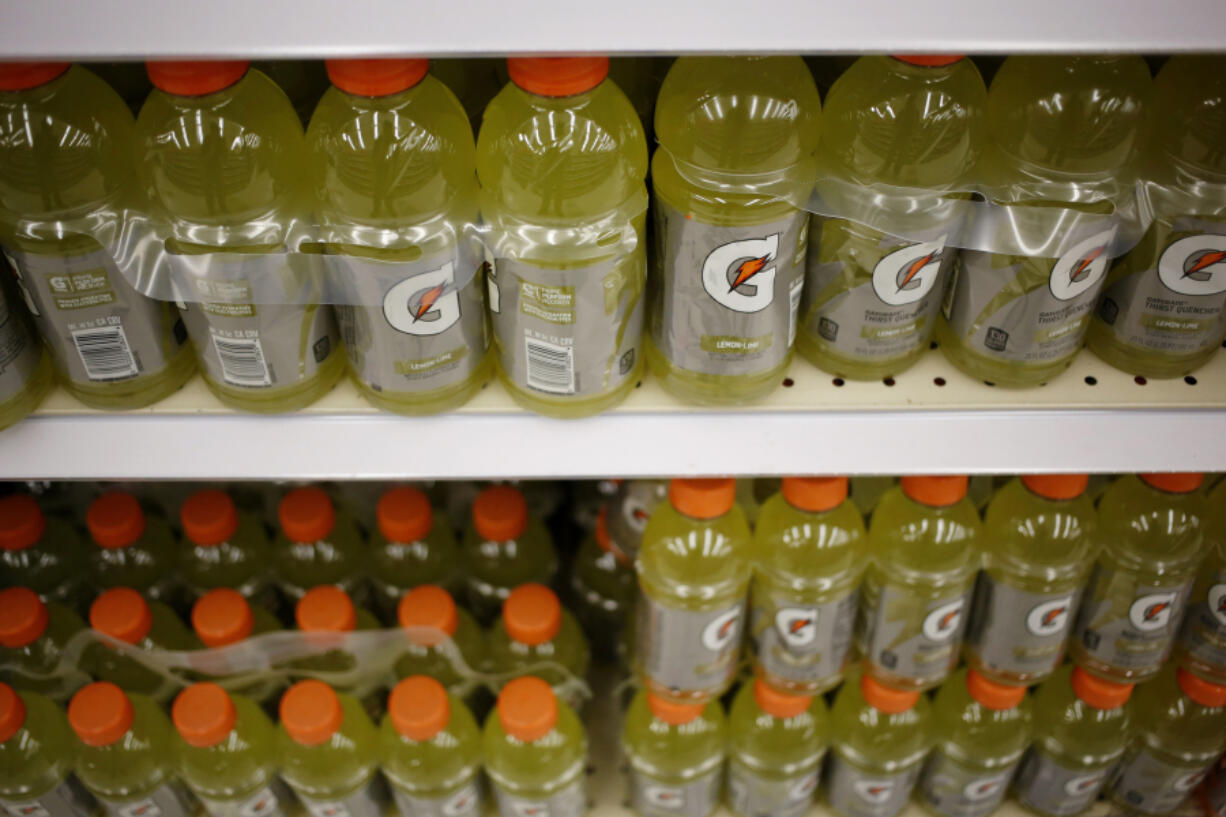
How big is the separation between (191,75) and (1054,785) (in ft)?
4.48

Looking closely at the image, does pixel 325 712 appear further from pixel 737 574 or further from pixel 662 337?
pixel 662 337

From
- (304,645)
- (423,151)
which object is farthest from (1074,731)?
(423,151)

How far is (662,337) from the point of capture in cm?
89

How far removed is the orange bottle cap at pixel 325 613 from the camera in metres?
1.20

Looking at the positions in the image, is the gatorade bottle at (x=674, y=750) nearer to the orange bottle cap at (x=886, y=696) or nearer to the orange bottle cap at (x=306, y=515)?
the orange bottle cap at (x=886, y=696)

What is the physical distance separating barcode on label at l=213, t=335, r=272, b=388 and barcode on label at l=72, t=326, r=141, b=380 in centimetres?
9

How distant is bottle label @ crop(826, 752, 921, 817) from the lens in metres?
1.35

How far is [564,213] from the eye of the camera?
0.80 meters

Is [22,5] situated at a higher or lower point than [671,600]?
higher

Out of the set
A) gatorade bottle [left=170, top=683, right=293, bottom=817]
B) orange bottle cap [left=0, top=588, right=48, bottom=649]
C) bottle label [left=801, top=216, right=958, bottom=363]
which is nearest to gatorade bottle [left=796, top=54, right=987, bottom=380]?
bottle label [left=801, top=216, right=958, bottom=363]

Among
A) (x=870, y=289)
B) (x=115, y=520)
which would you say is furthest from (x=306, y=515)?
(x=870, y=289)

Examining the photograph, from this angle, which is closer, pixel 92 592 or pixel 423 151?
pixel 423 151

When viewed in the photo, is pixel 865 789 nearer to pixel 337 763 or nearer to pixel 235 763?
pixel 337 763

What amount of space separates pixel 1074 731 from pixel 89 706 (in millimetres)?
1229
